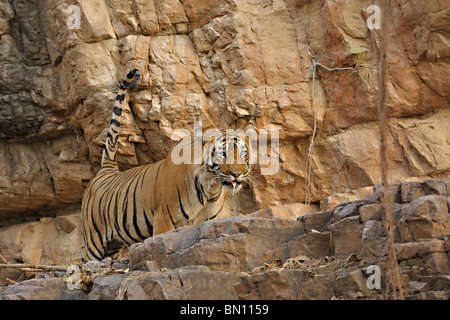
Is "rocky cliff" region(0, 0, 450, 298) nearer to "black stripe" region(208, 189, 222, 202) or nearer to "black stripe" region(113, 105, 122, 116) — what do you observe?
"black stripe" region(113, 105, 122, 116)

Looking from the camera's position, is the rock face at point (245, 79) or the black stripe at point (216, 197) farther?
the rock face at point (245, 79)

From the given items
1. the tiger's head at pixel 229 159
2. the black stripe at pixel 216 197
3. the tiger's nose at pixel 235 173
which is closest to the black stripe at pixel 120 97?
the tiger's head at pixel 229 159

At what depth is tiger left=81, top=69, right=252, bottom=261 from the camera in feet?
23.0

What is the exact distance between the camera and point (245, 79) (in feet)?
25.5

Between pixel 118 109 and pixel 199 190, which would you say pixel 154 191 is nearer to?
pixel 199 190

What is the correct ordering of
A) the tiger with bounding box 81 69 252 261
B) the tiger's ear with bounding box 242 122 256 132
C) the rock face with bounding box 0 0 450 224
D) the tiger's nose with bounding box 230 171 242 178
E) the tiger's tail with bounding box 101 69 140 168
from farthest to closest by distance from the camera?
the tiger's tail with bounding box 101 69 140 168, the tiger's ear with bounding box 242 122 256 132, the rock face with bounding box 0 0 450 224, the tiger with bounding box 81 69 252 261, the tiger's nose with bounding box 230 171 242 178

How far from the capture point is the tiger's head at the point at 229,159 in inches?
270

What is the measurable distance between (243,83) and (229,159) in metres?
1.29

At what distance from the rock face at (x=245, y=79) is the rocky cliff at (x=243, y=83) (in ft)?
0.05

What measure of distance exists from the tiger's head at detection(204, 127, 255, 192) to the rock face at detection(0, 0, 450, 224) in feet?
2.30

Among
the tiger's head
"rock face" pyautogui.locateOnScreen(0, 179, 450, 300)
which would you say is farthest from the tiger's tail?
"rock face" pyautogui.locateOnScreen(0, 179, 450, 300)

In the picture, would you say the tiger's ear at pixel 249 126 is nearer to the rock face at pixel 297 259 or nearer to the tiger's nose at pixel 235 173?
the tiger's nose at pixel 235 173
